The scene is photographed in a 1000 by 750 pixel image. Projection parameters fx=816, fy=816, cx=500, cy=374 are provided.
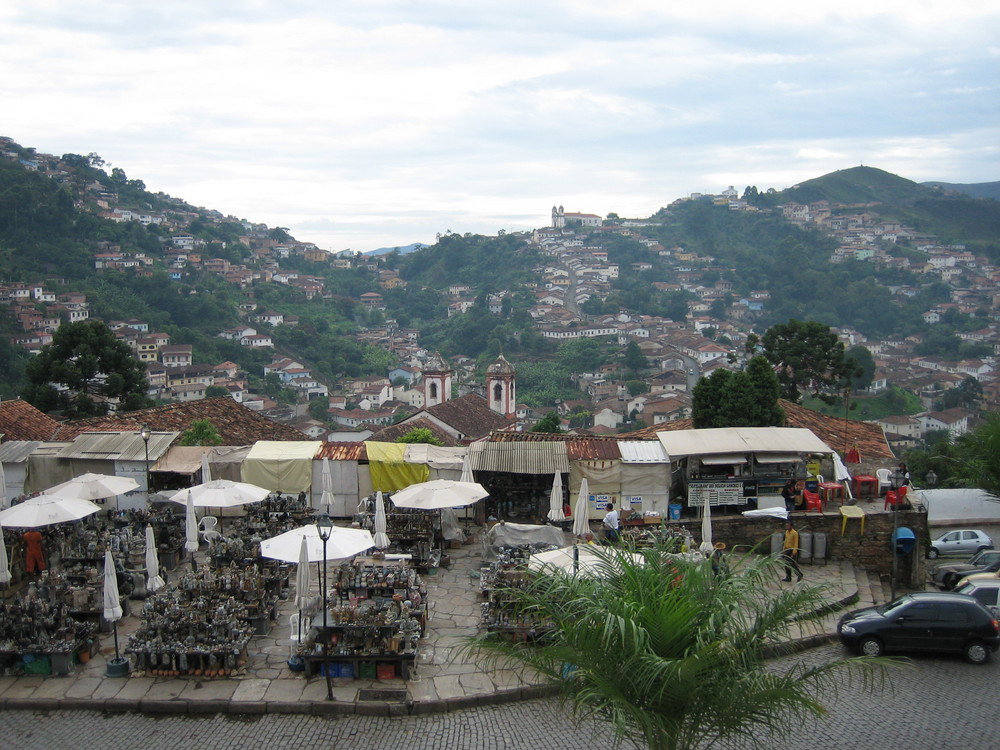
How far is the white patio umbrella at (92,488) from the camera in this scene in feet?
35.2

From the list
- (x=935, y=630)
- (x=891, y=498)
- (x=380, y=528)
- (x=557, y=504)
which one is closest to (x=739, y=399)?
(x=891, y=498)

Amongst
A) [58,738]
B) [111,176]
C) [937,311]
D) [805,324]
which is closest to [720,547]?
[58,738]

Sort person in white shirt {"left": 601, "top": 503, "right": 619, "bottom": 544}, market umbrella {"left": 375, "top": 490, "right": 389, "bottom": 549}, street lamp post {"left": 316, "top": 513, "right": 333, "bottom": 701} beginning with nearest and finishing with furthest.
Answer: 1. street lamp post {"left": 316, "top": 513, "right": 333, "bottom": 701}
2. market umbrella {"left": 375, "top": 490, "right": 389, "bottom": 549}
3. person in white shirt {"left": 601, "top": 503, "right": 619, "bottom": 544}

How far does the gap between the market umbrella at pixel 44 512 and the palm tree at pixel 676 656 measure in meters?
6.82

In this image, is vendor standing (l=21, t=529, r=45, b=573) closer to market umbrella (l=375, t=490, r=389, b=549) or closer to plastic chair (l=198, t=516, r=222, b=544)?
plastic chair (l=198, t=516, r=222, b=544)

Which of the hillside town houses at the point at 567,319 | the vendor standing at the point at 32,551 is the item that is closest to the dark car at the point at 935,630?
the vendor standing at the point at 32,551

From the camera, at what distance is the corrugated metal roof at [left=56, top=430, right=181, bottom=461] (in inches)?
495

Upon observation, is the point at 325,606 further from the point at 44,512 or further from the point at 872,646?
the point at 872,646

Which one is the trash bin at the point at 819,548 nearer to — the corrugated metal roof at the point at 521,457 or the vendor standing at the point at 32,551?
the corrugated metal roof at the point at 521,457

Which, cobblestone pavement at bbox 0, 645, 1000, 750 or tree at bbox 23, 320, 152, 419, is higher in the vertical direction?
tree at bbox 23, 320, 152, 419

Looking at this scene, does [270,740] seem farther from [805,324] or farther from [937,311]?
[937,311]

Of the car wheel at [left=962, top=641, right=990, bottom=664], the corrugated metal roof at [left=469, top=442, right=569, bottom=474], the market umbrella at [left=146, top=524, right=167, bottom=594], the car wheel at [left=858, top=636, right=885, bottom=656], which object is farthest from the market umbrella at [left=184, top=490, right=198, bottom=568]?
the car wheel at [left=962, top=641, right=990, bottom=664]

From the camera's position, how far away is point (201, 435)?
1590cm

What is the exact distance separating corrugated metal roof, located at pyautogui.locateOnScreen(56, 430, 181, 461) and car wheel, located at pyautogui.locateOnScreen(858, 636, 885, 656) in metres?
10.0
